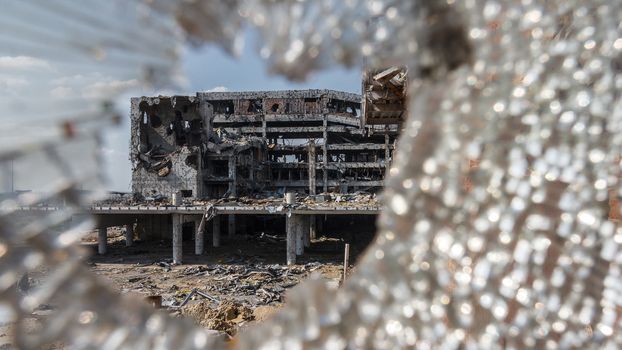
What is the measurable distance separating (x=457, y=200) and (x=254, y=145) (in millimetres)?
32743

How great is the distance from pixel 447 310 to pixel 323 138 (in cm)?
3580

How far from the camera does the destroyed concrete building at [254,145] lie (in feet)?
90.9

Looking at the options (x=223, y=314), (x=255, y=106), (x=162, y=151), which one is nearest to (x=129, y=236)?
(x=162, y=151)

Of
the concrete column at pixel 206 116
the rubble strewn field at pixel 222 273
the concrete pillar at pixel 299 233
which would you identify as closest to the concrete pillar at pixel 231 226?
the rubble strewn field at pixel 222 273

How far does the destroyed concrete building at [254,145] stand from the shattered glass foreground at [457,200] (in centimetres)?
2652

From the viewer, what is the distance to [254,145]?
3316 centimetres

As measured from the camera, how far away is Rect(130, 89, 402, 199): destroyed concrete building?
2772 cm

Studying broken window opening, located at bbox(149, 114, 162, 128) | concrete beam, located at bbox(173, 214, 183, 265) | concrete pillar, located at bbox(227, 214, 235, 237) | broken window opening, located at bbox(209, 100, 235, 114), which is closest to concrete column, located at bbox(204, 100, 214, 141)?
broken window opening, located at bbox(149, 114, 162, 128)

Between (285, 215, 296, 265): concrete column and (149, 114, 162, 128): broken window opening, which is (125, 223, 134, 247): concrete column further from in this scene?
(285, 215, 296, 265): concrete column

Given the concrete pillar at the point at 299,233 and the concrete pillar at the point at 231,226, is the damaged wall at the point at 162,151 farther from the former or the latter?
the concrete pillar at the point at 299,233

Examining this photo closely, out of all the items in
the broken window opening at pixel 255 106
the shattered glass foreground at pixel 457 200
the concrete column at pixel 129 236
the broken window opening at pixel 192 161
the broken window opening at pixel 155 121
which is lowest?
the concrete column at pixel 129 236

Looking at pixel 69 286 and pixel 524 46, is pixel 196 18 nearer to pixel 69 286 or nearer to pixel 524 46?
pixel 69 286

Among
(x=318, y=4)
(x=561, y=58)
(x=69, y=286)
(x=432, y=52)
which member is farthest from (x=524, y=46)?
(x=69, y=286)

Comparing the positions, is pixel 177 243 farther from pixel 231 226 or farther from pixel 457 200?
pixel 457 200
